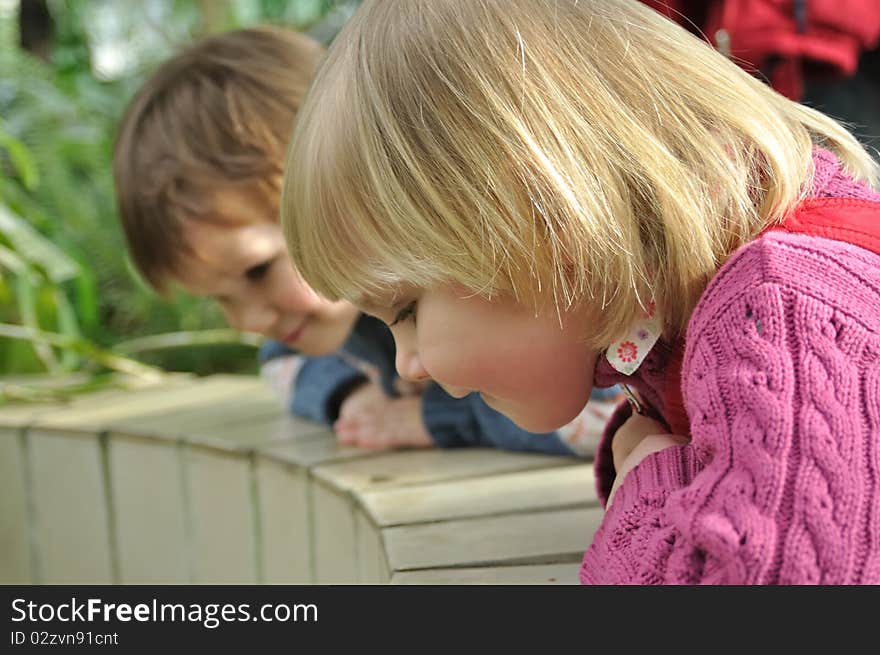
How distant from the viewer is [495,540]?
1380 millimetres

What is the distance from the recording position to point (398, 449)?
6.24 feet

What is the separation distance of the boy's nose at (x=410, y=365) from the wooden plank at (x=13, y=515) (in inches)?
57.5

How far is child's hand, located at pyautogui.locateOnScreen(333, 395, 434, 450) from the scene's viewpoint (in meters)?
1.89

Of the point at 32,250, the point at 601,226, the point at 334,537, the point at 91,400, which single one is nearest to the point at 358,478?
the point at 334,537

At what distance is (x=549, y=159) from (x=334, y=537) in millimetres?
899

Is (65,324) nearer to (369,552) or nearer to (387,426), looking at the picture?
(387,426)

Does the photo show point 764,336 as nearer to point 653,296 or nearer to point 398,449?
point 653,296

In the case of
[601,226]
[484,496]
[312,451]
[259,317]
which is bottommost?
[312,451]

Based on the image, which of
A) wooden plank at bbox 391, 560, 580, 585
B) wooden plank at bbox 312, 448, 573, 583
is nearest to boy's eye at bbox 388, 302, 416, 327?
wooden plank at bbox 391, 560, 580, 585

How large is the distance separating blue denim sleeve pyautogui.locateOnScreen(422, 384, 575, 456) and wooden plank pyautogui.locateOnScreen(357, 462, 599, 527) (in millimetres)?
65

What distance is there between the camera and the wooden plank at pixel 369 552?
1.41m

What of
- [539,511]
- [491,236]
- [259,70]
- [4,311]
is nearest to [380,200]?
[491,236]

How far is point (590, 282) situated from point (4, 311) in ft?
7.96

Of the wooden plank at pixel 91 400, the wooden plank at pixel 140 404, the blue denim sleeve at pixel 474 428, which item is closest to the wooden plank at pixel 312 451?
the blue denim sleeve at pixel 474 428
